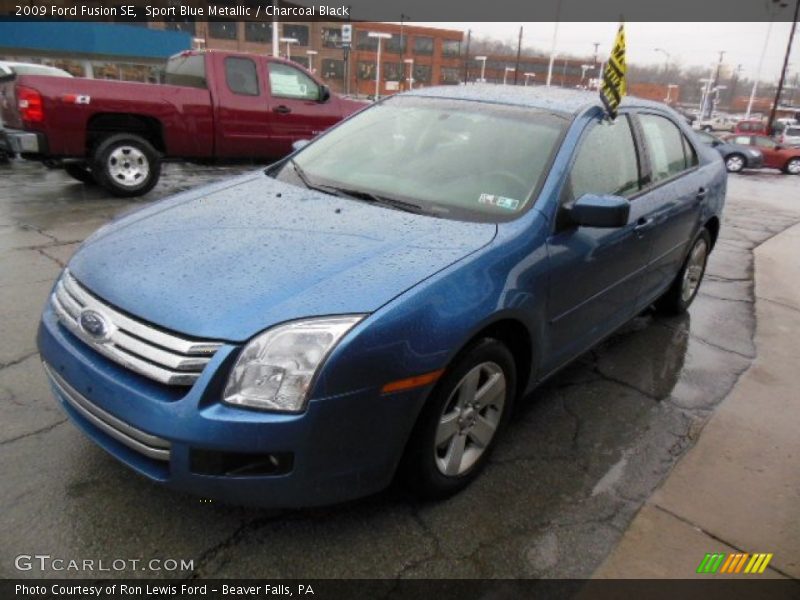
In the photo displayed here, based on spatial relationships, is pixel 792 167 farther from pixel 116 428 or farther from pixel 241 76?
pixel 116 428

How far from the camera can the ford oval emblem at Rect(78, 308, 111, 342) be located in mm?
2076

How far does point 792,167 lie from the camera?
2298 cm

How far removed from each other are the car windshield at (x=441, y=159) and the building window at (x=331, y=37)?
7480cm

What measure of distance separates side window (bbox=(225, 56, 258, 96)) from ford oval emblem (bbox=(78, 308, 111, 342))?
6.72m

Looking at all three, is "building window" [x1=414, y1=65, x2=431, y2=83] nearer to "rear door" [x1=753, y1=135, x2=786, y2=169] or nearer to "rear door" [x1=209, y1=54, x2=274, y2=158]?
"rear door" [x1=753, y1=135, x2=786, y2=169]

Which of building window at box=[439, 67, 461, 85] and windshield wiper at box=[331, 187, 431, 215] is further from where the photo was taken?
building window at box=[439, 67, 461, 85]

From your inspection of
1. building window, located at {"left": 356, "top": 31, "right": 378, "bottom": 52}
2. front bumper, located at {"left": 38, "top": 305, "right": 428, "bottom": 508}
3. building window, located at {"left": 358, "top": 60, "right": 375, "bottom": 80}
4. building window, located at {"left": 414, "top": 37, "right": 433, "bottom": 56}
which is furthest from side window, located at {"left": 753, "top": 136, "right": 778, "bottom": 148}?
building window, located at {"left": 414, "top": 37, "right": 433, "bottom": 56}

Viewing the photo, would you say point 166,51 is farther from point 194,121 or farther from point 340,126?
point 340,126

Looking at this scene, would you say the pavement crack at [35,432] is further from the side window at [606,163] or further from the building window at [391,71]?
the building window at [391,71]

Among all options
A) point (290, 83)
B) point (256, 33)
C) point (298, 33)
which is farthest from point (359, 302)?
point (298, 33)

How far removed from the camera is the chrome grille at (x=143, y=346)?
1909 mm

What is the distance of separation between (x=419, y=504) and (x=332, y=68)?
7953 centimetres

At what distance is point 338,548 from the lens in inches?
86.5

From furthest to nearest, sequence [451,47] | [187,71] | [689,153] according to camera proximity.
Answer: [451,47], [187,71], [689,153]
